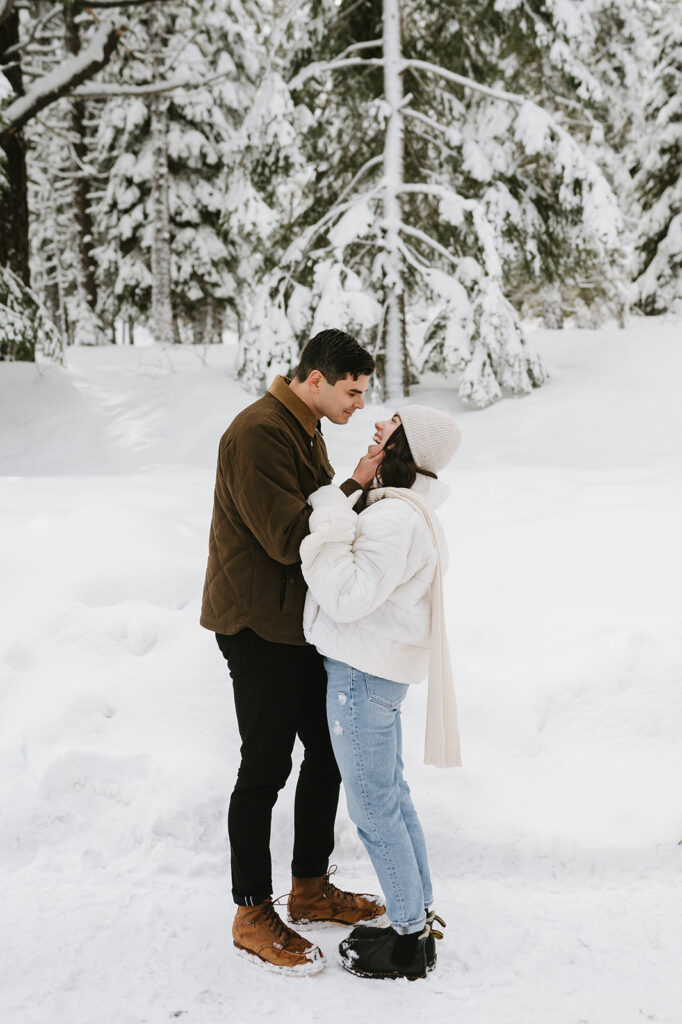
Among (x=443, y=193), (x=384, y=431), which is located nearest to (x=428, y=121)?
(x=443, y=193)

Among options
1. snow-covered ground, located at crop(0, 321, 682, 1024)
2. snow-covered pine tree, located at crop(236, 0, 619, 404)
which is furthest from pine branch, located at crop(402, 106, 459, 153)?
snow-covered ground, located at crop(0, 321, 682, 1024)

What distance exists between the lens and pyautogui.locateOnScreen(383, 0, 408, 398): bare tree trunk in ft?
33.8

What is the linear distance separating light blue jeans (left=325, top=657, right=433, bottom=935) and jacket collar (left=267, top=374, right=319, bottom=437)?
816mm

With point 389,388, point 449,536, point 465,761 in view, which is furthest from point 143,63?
point 465,761

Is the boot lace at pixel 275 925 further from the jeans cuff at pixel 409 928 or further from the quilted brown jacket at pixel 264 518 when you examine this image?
the quilted brown jacket at pixel 264 518

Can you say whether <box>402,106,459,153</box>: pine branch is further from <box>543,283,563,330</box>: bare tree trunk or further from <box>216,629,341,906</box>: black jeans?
<box>216,629,341,906</box>: black jeans

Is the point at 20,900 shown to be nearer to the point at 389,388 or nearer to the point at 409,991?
the point at 409,991

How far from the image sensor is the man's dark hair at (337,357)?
8.49 ft

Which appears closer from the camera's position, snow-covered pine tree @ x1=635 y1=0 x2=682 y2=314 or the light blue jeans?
the light blue jeans

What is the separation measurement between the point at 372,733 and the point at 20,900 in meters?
1.60

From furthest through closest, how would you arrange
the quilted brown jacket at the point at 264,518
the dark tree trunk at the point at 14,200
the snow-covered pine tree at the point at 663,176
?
the snow-covered pine tree at the point at 663,176 < the dark tree trunk at the point at 14,200 < the quilted brown jacket at the point at 264,518

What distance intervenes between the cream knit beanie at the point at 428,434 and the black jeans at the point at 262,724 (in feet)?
2.54

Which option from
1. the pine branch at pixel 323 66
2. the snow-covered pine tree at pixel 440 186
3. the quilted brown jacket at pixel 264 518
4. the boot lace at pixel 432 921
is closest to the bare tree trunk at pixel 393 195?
the snow-covered pine tree at pixel 440 186

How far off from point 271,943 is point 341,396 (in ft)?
6.18
